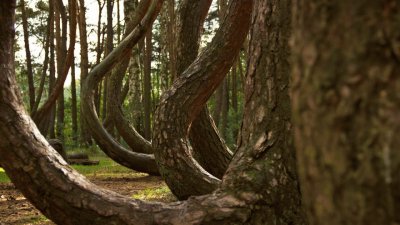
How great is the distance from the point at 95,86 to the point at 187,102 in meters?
2.65

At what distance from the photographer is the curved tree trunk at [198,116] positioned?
588cm

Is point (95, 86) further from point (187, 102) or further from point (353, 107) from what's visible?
point (353, 107)

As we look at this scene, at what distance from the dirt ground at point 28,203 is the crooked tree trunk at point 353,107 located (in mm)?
4555

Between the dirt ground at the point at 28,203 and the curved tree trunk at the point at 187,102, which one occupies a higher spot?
the curved tree trunk at the point at 187,102

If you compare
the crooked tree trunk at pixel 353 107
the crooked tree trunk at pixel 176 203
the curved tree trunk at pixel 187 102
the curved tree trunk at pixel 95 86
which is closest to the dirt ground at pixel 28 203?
the curved tree trunk at pixel 95 86

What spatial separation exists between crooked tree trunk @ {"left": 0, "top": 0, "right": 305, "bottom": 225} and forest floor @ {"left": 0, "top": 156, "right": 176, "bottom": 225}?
245 cm

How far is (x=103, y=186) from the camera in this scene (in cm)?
821

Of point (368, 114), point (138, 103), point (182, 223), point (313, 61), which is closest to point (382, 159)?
point (368, 114)

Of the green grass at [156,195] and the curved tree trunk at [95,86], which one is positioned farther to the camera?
the curved tree trunk at [95,86]

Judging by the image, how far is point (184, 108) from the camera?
495cm

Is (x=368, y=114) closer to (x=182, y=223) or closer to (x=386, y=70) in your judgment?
(x=386, y=70)

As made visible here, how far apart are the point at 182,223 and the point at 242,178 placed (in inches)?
13.7

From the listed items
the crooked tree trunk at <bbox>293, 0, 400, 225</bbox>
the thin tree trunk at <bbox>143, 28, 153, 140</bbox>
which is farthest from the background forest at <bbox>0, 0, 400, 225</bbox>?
the thin tree trunk at <bbox>143, 28, 153, 140</bbox>

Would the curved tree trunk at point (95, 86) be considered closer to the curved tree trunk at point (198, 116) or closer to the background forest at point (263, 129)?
the background forest at point (263, 129)
